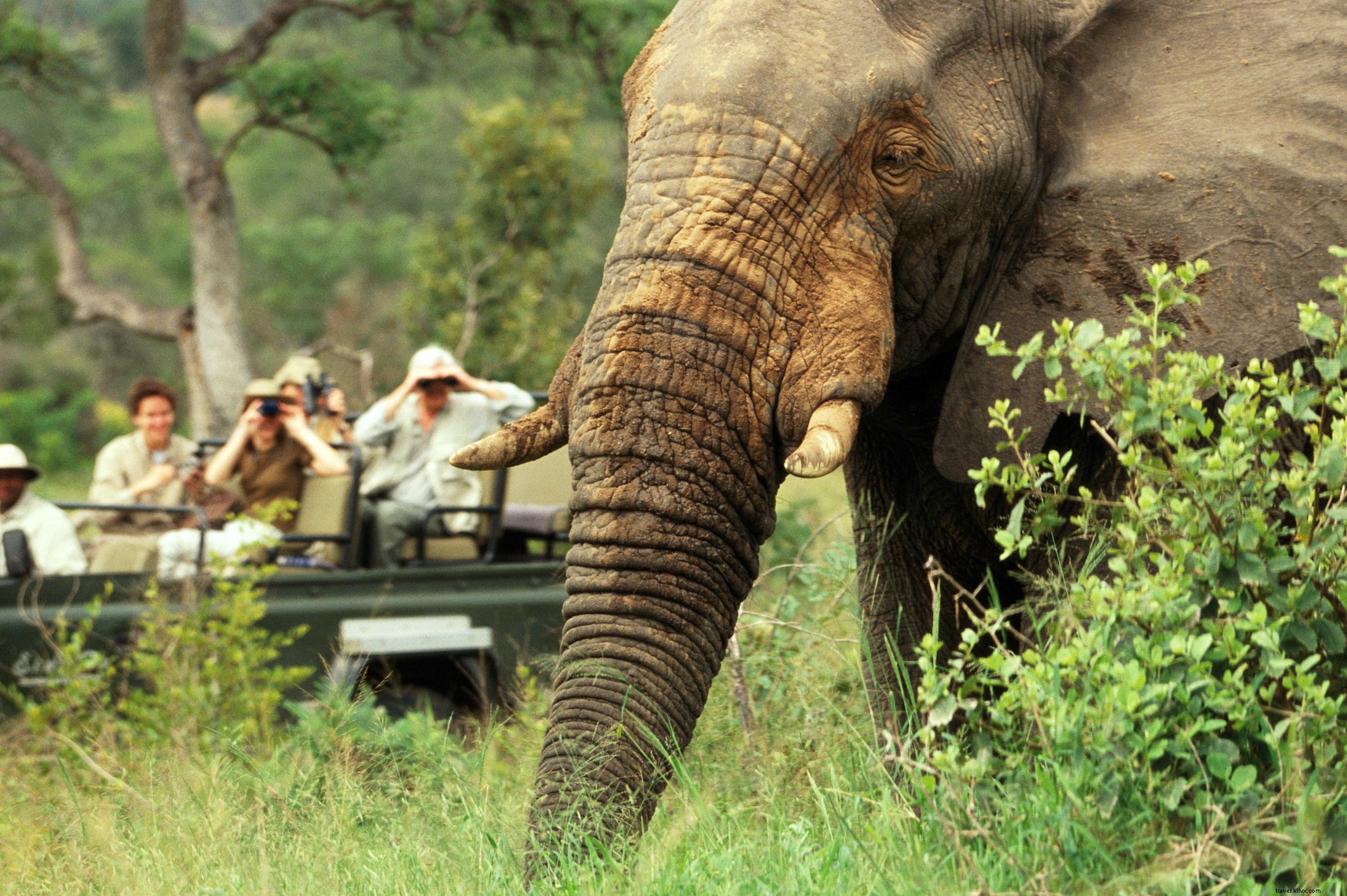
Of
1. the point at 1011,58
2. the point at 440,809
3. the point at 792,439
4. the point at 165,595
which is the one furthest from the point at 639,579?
the point at 165,595

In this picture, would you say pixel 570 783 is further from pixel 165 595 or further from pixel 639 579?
pixel 165 595

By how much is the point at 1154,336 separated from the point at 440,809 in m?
1.69

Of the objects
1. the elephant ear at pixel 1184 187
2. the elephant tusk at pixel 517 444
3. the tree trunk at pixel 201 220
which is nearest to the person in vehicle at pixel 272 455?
the elephant tusk at pixel 517 444

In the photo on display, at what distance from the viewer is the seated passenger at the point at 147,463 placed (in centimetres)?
759

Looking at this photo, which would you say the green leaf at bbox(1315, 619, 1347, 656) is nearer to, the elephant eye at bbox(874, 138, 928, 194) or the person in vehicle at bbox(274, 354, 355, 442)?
the elephant eye at bbox(874, 138, 928, 194)

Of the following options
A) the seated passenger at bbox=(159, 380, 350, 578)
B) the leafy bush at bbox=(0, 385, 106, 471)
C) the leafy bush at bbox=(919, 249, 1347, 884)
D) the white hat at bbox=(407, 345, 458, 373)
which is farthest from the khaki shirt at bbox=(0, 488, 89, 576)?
the leafy bush at bbox=(0, 385, 106, 471)

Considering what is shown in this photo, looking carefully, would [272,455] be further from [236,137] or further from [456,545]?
[236,137]

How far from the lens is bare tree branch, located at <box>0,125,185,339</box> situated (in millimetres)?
14273

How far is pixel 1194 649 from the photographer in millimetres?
2529

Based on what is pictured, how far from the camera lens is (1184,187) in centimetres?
327

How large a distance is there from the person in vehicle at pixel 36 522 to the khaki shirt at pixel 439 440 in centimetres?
127

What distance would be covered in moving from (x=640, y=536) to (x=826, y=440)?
0.36 metres

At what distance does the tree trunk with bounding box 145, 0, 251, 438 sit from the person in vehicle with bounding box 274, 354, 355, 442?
5.84 m

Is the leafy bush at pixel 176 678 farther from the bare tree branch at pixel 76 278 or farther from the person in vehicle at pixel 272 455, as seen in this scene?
the bare tree branch at pixel 76 278
